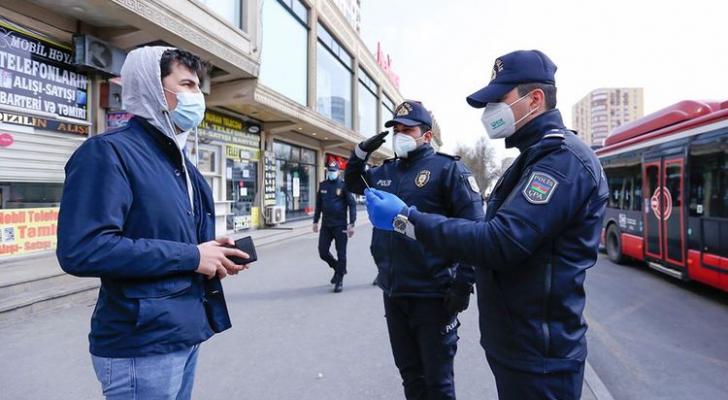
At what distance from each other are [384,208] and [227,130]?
1264cm

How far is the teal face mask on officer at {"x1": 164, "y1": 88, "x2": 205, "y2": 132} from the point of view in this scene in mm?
1751

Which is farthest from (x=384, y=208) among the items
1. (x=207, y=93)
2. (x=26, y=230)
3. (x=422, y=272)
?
(x=207, y=93)

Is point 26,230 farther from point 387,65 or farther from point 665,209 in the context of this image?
point 387,65

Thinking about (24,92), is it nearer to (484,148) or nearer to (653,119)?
(653,119)

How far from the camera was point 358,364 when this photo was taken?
11.9ft

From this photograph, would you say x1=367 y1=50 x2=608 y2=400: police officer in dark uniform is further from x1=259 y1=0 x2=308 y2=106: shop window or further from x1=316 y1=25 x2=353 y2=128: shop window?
x1=316 y1=25 x2=353 y2=128: shop window

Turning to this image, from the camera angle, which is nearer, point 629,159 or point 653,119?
point 653,119

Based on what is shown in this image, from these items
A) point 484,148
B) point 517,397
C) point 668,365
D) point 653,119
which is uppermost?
point 484,148

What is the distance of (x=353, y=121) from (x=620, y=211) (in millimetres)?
16946

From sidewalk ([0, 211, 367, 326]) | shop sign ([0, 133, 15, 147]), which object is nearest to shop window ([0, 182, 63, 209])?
shop sign ([0, 133, 15, 147])

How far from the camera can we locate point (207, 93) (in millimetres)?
10320

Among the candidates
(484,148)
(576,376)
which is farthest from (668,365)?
(484,148)

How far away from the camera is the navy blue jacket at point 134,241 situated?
1351 millimetres

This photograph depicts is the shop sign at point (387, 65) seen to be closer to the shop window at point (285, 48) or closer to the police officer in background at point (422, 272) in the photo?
the shop window at point (285, 48)
